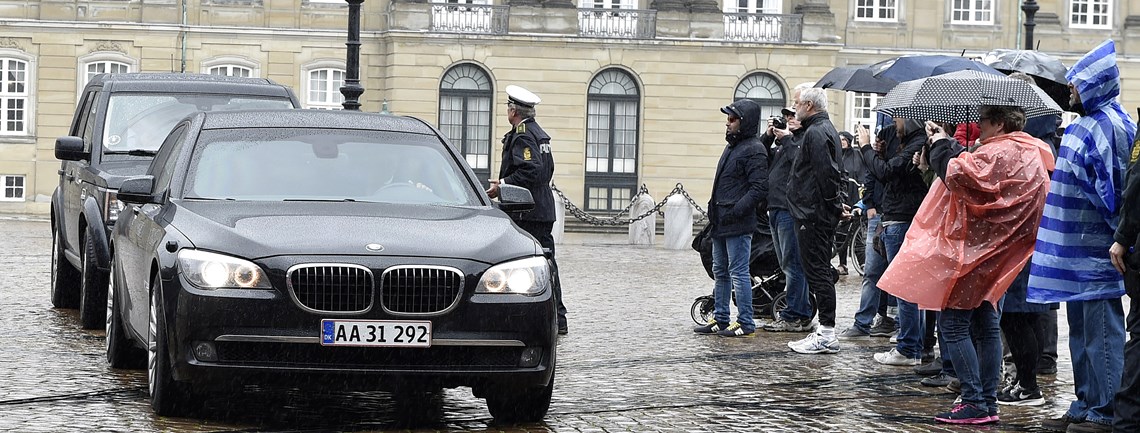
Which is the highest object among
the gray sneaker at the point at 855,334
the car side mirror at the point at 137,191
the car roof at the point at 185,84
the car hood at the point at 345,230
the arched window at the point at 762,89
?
the arched window at the point at 762,89

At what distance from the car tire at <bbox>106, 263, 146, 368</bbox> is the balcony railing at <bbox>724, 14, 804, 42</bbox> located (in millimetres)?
35329

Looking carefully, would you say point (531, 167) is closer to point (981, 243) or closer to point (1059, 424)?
point (981, 243)

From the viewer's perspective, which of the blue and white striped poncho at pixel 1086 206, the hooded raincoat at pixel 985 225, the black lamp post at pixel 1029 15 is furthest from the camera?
the black lamp post at pixel 1029 15

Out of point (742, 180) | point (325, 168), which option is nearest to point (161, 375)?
point (325, 168)

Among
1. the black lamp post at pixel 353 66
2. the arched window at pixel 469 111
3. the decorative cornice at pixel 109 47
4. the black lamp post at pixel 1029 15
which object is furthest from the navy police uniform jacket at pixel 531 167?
the decorative cornice at pixel 109 47

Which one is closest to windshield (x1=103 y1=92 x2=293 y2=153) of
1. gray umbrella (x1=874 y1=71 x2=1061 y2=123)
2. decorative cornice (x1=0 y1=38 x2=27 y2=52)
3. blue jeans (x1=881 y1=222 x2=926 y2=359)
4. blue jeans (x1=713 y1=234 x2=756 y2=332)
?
blue jeans (x1=713 y1=234 x2=756 y2=332)

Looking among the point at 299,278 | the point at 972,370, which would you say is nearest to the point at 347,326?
the point at 299,278

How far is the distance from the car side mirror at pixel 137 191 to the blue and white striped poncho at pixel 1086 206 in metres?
4.57

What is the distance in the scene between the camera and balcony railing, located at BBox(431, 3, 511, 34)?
43094mm

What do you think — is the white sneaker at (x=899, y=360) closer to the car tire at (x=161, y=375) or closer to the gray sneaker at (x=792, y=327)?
the gray sneaker at (x=792, y=327)

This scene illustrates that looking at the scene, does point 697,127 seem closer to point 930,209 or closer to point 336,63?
point 336,63

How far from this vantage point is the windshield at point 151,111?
13.1 metres

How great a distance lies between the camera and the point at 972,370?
8.78m

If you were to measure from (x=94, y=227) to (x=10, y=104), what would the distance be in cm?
3273
